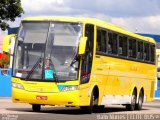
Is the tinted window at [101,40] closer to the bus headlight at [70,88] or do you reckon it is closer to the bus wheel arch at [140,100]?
the bus headlight at [70,88]

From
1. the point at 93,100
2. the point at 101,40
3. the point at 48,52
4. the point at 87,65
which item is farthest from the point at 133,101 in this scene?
the point at 48,52

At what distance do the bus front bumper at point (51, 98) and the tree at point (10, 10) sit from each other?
115 feet

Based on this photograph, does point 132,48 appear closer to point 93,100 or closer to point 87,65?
point 93,100

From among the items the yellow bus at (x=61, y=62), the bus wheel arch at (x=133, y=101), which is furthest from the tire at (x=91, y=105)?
the bus wheel arch at (x=133, y=101)

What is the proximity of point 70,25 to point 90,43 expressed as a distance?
3.16 feet

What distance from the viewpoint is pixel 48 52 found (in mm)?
20359

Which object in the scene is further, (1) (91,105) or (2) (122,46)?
(2) (122,46)

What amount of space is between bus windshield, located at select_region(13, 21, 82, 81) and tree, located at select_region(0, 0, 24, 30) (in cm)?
3431

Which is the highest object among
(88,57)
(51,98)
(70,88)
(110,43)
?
(110,43)

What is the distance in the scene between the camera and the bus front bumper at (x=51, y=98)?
20062 mm

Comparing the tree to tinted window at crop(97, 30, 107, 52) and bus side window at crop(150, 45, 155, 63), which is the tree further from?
tinted window at crop(97, 30, 107, 52)

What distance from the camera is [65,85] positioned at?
20125mm

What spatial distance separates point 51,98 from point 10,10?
119 feet

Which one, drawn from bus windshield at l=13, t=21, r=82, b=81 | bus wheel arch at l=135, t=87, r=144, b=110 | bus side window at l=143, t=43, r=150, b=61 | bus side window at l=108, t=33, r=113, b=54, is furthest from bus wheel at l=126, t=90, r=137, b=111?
bus windshield at l=13, t=21, r=82, b=81
